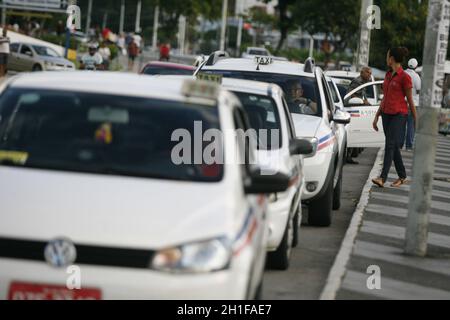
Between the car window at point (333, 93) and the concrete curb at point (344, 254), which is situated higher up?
the car window at point (333, 93)

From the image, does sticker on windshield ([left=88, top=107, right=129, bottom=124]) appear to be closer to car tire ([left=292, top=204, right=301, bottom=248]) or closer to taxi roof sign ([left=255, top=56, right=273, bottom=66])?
car tire ([left=292, top=204, right=301, bottom=248])

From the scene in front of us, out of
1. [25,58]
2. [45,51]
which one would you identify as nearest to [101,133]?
[25,58]

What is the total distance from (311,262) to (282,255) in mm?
778

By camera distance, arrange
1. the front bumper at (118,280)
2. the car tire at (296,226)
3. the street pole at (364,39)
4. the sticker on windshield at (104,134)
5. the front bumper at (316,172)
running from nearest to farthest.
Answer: the front bumper at (118,280)
the sticker on windshield at (104,134)
the car tire at (296,226)
the front bumper at (316,172)
the street pole at (364,39)

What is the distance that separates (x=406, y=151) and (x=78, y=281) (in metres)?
19.7

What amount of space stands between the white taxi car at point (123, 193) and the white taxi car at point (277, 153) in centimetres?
192

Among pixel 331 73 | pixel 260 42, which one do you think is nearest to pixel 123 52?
pixel 260 42

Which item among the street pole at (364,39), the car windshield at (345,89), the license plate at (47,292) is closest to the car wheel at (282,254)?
the license plate at (47,292)

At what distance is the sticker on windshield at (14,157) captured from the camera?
7204 millimetres

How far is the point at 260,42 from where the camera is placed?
409 ft

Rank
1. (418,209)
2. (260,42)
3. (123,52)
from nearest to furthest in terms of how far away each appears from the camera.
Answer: (418,209), (123,52), (260,42)

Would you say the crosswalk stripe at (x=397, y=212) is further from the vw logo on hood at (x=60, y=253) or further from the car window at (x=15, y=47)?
the car window at (x=15, y=47)

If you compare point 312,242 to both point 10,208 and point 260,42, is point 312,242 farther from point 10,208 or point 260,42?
point 260,42

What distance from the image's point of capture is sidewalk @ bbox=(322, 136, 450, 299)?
9.57m
